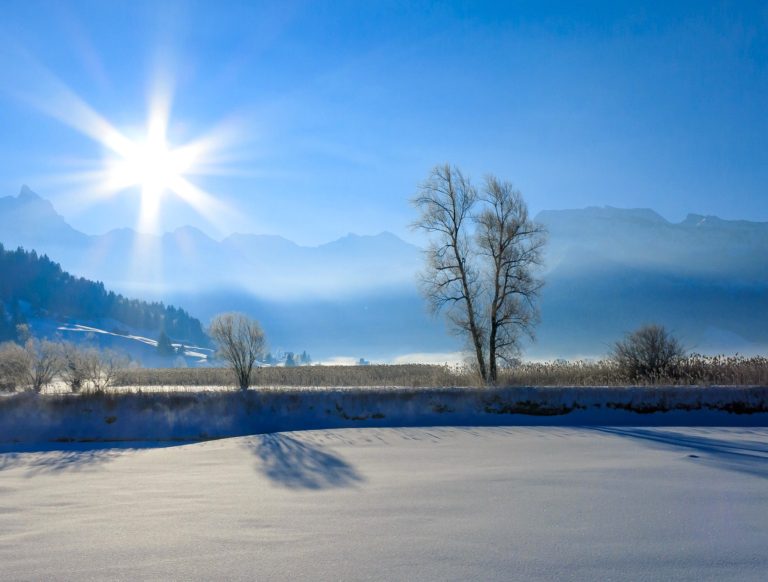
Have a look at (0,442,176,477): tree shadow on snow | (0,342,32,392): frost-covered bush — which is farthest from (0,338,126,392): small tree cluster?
(0,442,176,477): tree shadow on snow

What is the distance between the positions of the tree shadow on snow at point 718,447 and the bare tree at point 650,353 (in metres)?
9.64

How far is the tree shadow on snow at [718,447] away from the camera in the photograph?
34.8ft

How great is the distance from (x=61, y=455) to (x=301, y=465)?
25.9ft

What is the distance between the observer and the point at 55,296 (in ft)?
477

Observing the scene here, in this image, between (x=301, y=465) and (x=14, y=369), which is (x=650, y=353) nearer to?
(x=301, y=465)

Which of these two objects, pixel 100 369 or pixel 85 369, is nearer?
pixel 85 369

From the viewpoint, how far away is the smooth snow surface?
5133 millimetres

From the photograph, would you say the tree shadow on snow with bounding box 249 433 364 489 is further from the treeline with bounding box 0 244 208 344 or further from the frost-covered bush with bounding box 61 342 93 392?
the treeline with bounding box 0 244 208 344

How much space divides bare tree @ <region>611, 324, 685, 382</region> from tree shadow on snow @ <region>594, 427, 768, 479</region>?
9.64m

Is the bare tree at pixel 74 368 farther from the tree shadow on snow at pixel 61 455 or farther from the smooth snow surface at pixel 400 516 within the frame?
the smooth snow surface at pixel 400 516

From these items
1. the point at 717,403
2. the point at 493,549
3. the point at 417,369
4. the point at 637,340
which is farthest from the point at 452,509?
the point at 417,369

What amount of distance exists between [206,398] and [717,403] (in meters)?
18.1

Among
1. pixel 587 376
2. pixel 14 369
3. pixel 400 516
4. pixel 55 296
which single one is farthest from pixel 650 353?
pixel 55 296

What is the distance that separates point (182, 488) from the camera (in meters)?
9.59
